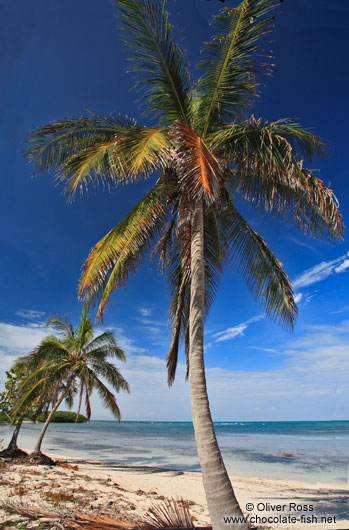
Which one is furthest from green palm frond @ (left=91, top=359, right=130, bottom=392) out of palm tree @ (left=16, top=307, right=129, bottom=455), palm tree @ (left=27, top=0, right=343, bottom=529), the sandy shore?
palm tree @ (left=27, top=0, right=343, bottom=529)

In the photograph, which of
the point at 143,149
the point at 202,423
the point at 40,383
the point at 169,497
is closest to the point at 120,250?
the point at 143,149

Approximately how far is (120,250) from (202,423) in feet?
10.2

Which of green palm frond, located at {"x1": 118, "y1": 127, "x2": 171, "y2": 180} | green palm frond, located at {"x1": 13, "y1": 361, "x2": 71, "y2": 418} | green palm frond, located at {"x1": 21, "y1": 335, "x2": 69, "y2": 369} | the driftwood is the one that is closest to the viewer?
the driftwood

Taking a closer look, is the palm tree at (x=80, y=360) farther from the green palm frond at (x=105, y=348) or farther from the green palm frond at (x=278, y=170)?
the green palm frond at (x=278, y=170)

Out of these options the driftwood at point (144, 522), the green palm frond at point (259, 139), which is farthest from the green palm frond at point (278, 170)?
the driftwood at point (144, 522)

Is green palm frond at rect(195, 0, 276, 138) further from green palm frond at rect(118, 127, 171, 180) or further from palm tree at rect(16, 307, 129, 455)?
palm tree at rect(16, 307, 129, 455)

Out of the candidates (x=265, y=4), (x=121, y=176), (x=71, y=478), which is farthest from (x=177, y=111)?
(x=71, y=478)

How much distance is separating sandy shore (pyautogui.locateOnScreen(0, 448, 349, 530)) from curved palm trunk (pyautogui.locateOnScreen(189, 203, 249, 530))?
4.63 feet

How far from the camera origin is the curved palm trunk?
135 inches

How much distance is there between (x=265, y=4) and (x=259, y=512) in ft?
31.2

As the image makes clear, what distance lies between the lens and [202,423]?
12.9 ft

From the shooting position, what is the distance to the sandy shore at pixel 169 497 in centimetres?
566

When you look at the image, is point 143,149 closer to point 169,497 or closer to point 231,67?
point 231,67

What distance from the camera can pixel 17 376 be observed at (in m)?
15.5
